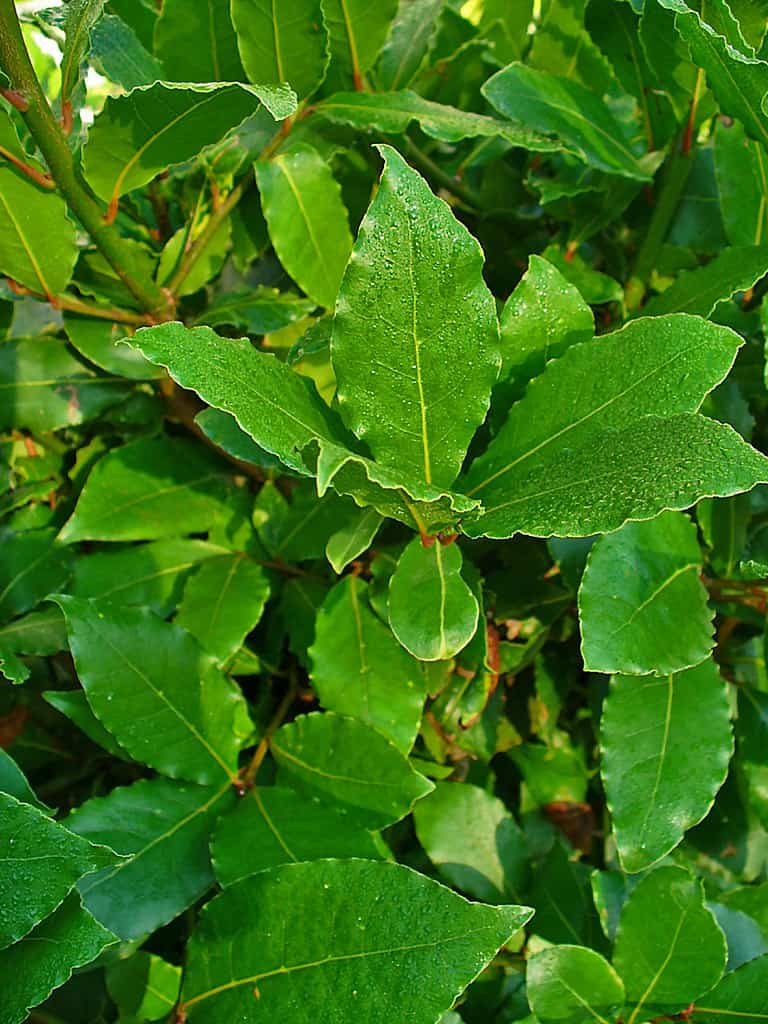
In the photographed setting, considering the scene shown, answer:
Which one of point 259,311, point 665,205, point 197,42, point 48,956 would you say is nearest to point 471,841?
point 48,956

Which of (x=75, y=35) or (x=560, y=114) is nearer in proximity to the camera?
(x=75, y=35)

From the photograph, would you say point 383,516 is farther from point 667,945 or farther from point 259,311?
point 667,945

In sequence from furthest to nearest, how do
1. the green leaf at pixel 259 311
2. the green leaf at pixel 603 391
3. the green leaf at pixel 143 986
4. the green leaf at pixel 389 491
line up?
the green leaf at pixel 259 311, the green leaf at pixel 143 986, the green leaf at pixel 603 391, the green leaf at pixel 389 491

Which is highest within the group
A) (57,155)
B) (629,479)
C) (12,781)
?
(57,155)

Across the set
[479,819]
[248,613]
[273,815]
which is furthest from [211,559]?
[479,819]

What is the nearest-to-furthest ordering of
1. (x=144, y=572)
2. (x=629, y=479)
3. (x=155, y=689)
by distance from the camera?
(x=629, y=479), (x=155, y=689), (x=144, y=572)

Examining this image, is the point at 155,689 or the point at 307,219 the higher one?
the point at 307,219

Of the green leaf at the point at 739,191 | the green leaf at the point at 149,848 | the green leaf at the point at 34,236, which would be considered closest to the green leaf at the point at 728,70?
the green leaf at the point at 739,191

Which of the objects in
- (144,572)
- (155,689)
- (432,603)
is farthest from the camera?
(144,572)

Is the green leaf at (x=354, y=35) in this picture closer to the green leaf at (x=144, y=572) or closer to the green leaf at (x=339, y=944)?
the green leaf at (x=144, y=572)
